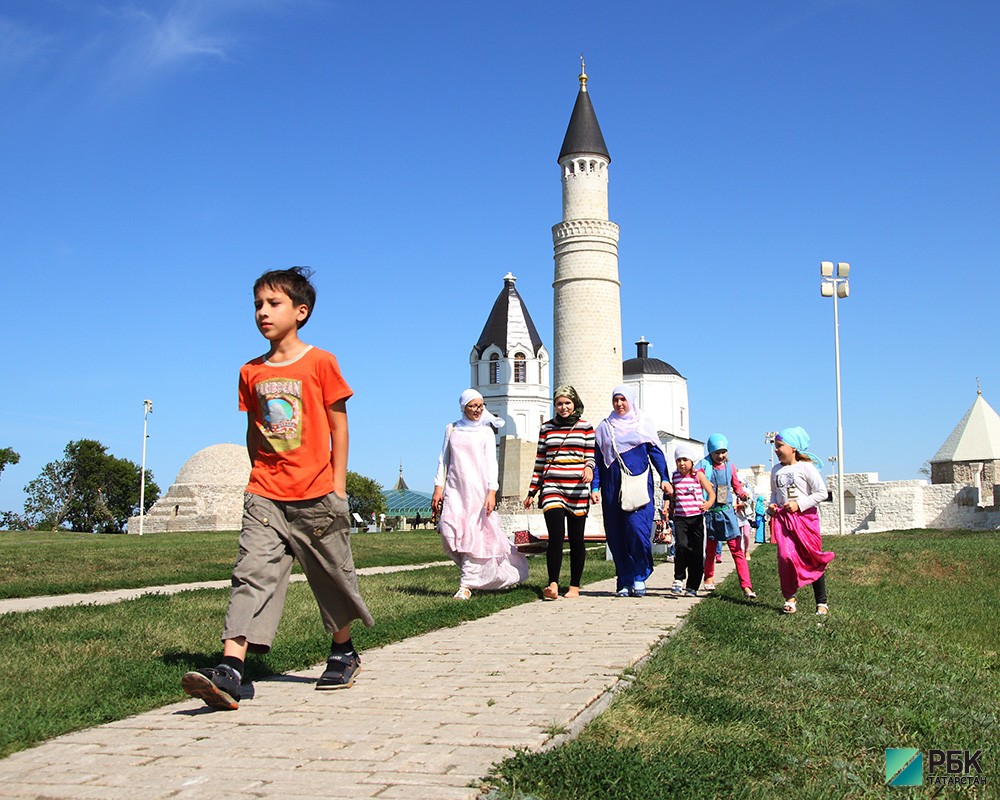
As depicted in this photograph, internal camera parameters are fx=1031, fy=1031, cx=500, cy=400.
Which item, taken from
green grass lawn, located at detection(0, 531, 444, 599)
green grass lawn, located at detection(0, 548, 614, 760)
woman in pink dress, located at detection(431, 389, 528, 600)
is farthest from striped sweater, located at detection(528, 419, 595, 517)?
green grass lawn, located at detection(0, 531, 444, 599)

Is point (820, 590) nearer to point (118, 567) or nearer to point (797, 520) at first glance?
point (797, 520)

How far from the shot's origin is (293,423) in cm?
483

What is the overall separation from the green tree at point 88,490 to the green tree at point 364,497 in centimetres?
2181

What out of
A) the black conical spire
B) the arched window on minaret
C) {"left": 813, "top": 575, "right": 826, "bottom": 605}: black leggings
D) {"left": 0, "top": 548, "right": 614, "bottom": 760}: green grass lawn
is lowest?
{"left": 0, "top": 548, "right": 614, "bottom": 760}: green grass lawn

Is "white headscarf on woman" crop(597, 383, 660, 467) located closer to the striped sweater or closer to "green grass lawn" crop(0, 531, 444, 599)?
the striped sweater

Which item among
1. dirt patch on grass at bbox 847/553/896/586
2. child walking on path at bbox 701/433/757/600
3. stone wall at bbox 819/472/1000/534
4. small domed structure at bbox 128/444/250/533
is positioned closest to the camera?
child walking on path at bbox 701/433/757/600

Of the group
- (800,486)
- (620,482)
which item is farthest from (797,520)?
(620,482)

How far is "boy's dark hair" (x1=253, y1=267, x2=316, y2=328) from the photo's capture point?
505cm

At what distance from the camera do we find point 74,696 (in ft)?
14.7

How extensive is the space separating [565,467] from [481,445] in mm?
806

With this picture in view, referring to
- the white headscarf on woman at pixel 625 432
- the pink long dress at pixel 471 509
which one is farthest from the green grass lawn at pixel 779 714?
the pink long dress at pixel 471 509

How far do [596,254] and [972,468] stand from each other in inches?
878

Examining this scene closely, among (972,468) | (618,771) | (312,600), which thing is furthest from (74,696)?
(972,468)

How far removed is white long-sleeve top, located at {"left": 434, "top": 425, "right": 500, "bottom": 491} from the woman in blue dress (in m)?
0.98
